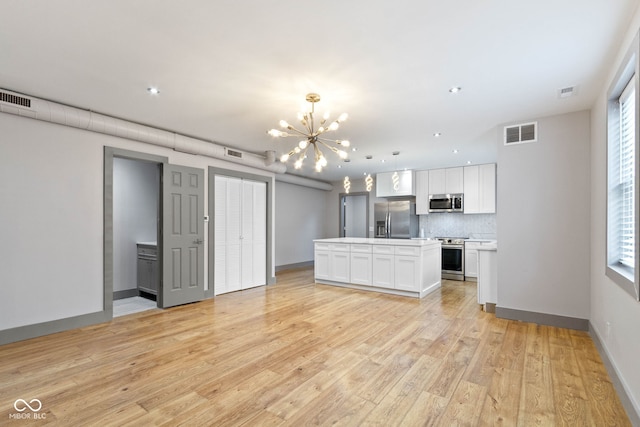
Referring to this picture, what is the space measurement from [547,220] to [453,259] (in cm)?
330

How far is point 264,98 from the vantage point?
140 inches

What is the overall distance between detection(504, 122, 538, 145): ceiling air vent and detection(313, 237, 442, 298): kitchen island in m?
2.10

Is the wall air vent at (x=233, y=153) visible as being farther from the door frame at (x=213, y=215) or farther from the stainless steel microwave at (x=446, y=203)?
the stainless steel microwave at (x=446, y=203)

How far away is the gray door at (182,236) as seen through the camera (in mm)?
4883

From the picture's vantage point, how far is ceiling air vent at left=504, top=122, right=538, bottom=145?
4172mm

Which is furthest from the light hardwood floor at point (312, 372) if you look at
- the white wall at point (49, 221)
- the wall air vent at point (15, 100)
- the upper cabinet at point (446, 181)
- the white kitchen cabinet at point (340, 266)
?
the upper cabinet at point (446, 181)

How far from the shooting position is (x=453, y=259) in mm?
7199

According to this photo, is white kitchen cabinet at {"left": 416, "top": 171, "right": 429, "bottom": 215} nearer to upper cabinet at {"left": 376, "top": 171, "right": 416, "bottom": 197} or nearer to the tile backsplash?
upper cabinet at {"left": 376, "top": 171, "right": 416, "bottom": 197}

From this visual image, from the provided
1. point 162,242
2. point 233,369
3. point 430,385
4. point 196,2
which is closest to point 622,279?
point 430,385

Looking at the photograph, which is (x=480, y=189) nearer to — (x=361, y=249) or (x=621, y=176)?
(x=361, y=249)

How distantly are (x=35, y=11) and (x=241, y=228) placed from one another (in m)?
4.36

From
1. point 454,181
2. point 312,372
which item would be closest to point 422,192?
point 454,181

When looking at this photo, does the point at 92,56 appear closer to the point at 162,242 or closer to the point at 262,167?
the point at 162,242

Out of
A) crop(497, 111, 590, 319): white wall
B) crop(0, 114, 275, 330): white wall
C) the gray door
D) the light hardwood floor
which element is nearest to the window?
the light hardwood floor
